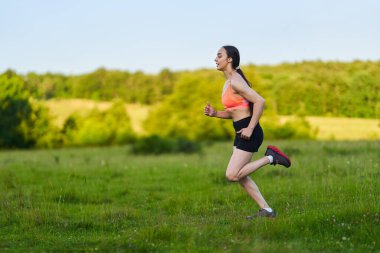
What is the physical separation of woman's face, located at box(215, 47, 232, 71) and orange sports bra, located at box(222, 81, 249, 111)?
0.27 m

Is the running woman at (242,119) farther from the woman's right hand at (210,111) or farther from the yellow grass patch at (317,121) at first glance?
the yellow grass patch at (317,121)

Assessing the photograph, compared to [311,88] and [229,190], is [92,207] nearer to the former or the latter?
[229,190]

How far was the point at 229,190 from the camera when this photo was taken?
11000 millimetres

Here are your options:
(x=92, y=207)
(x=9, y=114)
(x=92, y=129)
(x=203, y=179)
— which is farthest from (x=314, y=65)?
(x=92, y=207)

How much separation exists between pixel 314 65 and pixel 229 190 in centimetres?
4203

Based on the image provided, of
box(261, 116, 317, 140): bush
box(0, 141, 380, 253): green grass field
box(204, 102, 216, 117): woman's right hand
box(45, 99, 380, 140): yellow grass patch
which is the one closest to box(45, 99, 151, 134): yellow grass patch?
box(45, 99, 380, 140): yellow grass patch

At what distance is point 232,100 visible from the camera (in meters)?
7.18

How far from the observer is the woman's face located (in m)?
7.27

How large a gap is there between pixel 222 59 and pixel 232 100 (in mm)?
558

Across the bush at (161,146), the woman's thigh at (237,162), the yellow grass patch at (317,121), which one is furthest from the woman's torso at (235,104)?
the yellow grass patch at (317,121)

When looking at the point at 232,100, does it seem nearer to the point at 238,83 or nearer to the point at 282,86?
the point at 238,83

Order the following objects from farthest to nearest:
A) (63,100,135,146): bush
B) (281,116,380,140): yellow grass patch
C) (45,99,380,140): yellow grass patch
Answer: (63,100,135,146): bush, (45,99,380,140): yellow grass patch, (281,116,380,140): yellow grass patch

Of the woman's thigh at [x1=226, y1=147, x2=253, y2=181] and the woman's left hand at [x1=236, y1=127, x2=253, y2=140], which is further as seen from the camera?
the woman's thigh at [x1=226, y1=147, x2=253, y2=181]

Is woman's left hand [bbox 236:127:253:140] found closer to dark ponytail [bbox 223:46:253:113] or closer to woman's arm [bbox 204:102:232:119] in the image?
woman's arm [bbox 204:102:232:119]
